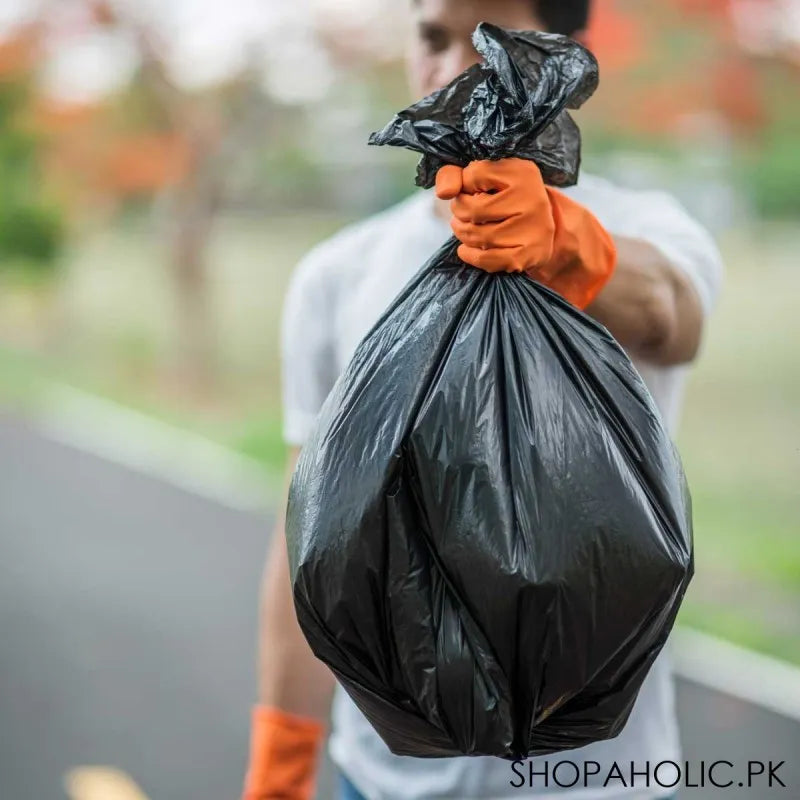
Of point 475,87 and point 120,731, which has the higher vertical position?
point 475,87

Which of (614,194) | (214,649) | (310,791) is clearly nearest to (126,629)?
(214,649)

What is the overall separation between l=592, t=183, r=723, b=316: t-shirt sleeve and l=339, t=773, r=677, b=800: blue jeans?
0.72m

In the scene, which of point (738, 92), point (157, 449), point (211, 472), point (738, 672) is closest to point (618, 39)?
point (738, 92)

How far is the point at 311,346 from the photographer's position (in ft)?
5.46

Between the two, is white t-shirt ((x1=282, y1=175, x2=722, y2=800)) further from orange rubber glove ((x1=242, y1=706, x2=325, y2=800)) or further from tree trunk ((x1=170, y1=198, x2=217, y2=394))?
tree trunk ((x1=170, y1=198, x2=217, y2=394))

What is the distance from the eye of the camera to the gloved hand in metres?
1.21

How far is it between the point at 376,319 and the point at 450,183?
35 cm

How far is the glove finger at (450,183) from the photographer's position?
48.4 inches

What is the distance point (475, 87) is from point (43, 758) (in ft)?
10.5

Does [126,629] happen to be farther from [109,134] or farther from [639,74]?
[109,134]

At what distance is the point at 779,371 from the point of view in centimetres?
902

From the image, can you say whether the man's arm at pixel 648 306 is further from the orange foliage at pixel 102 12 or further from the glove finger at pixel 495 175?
the orange foliage at pixel 102 12

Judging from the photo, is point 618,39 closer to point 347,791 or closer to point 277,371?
point 277,371

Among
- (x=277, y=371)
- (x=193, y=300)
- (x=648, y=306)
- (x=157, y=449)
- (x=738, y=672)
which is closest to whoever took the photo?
(x=648, y=306)
